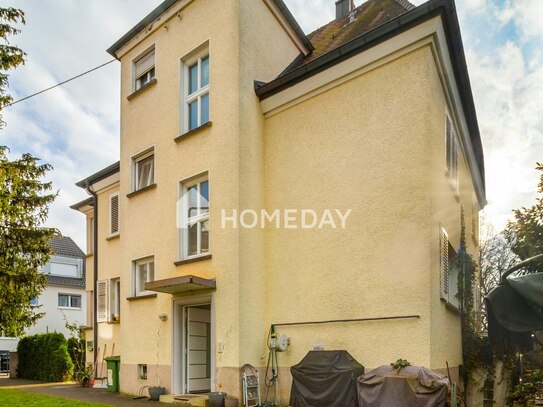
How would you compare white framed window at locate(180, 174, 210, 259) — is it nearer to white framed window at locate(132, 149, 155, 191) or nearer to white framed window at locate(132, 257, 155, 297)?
white framed window at locate(132, 257, 155, 297)

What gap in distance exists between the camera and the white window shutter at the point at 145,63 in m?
13.8

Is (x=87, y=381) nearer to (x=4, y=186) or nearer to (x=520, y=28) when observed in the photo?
(x=4, y=186)

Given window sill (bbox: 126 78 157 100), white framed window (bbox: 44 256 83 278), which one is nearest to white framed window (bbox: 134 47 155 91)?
window sill (bbox: 126 78 157 100)

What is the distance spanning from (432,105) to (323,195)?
2.66 metres

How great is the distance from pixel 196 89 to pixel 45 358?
13717mm

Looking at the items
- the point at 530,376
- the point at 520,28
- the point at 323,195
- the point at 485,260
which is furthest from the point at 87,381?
the point at 485,260

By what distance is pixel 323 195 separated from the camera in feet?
34.4

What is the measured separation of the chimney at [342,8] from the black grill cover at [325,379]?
11.7m

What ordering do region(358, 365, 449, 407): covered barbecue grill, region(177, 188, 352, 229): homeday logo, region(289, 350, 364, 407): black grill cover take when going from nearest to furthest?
region(358, 365, 449, 407): covered barbecue grill → region(289, 350, 364, 407): black grill cover → region(177, 188, 352, 229): homeday logo

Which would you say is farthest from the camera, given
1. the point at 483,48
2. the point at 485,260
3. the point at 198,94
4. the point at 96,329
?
the point at 485,260

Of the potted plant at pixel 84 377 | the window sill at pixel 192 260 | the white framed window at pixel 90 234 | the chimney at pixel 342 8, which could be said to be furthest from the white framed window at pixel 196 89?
the white framed window at pixel 90 234

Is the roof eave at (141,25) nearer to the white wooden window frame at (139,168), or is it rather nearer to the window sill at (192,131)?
the white wooden window frame at (139,168)

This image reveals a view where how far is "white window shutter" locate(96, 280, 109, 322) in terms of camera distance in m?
16.5

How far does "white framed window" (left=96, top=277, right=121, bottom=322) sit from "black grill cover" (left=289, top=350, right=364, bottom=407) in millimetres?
8303
